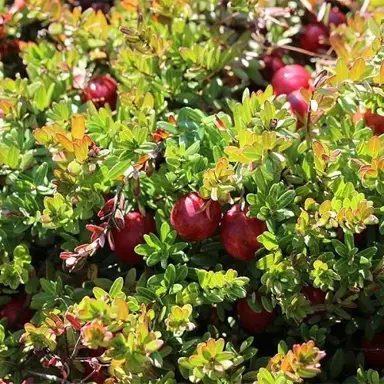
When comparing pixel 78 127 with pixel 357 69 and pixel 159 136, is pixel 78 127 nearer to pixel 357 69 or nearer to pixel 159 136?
pixel 159 136

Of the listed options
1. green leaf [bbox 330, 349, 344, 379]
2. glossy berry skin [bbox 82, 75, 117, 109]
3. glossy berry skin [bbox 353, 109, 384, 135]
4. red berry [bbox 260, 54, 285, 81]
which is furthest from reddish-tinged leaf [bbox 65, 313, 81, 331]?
red berry [bbox 260, 54, 285, 81]

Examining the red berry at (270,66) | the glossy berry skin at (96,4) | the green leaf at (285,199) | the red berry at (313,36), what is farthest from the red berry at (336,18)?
A: the green leaf at (285,199)

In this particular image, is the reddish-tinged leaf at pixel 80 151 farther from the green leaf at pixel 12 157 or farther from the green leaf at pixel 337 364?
the green leaf at pixel 337 364

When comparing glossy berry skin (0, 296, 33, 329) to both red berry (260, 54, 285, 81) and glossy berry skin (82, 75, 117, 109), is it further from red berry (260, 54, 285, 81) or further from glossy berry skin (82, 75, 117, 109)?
red berry (260, 54, 285, 81)

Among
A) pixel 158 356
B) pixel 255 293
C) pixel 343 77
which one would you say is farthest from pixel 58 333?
pixel 343 77

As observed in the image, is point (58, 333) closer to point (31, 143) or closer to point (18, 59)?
point (31, 143)

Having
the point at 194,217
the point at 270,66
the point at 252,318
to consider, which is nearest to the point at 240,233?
the point at 194,217

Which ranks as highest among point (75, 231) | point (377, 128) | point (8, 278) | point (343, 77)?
point (343, 77)
